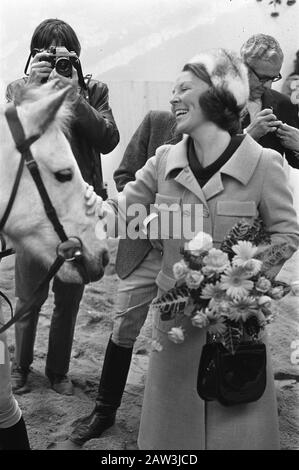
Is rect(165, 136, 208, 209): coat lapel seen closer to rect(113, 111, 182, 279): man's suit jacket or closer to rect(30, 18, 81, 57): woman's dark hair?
rect(113, 111, 182, 279): man's suit jacket

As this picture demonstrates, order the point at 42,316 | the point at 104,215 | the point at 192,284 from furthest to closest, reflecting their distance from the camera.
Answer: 1. the point at 42,316
2. the point at 104,215
3. the point at 192,284

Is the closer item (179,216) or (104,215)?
(179,216)

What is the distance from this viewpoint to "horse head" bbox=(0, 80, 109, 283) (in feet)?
6.44

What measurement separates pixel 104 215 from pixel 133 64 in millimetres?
2769

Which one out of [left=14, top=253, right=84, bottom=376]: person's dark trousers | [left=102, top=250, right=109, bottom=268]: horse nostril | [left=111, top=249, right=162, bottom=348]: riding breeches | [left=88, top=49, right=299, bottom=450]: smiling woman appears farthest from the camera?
[left=14, top=253, right=84, bottom=376]: person's dark trousers

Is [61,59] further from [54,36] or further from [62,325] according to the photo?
[62,325]

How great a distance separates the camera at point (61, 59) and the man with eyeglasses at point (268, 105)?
0.83m

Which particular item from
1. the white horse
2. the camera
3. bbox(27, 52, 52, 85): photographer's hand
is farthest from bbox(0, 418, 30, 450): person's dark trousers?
the camera

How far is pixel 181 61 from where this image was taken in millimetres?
4637

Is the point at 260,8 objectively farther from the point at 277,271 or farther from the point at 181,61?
the point at 277,271

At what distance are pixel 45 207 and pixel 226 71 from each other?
76 centimetres

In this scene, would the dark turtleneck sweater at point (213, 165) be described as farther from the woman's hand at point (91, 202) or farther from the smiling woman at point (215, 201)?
the woman's hand at point (91, 202)
